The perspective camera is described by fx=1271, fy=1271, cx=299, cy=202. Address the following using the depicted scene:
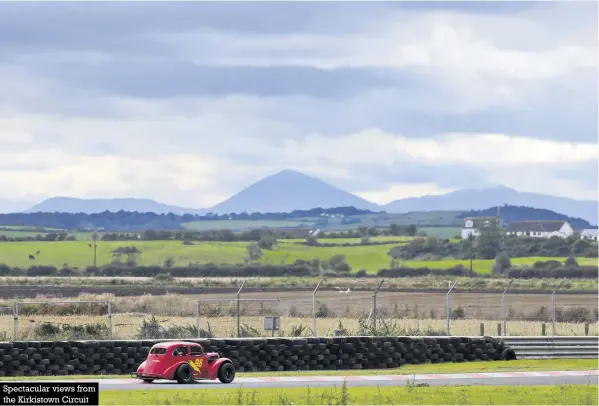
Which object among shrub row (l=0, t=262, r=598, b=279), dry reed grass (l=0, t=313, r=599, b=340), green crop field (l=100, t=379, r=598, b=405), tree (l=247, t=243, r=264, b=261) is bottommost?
green crop field (l=100, t=379, r=598, b=405)

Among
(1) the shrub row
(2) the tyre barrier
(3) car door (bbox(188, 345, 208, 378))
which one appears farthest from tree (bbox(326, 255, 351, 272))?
(3) car door (bbox(188, 345, 208, 378))

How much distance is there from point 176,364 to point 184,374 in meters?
0.33

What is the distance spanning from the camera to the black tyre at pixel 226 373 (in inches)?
1243

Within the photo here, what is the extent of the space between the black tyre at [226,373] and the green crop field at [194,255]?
396ft

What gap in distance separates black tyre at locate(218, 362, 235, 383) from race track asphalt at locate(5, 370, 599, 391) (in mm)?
160

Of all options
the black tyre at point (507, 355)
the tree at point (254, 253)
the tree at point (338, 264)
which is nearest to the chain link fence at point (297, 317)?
the black tyre at point (507, 355)

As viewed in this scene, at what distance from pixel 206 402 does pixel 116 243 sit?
171397 millimetres

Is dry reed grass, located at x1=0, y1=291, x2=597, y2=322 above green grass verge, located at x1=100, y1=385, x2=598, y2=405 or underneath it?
above

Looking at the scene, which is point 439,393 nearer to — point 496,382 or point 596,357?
point 496,382

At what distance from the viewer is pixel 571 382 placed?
33125mm

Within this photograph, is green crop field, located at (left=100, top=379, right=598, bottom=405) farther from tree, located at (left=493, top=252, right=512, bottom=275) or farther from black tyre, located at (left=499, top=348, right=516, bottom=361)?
tree, located at (left=493, top=252, right=512, bottom=275)

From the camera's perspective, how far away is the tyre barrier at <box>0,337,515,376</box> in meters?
34.2

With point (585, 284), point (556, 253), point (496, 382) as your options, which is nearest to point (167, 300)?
point (496, 382)

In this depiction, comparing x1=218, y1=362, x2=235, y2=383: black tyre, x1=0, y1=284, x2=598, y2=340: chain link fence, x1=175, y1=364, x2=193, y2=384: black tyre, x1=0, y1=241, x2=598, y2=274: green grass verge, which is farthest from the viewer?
x1=0, y1=241, x2=598, y2=274: green grass verge
